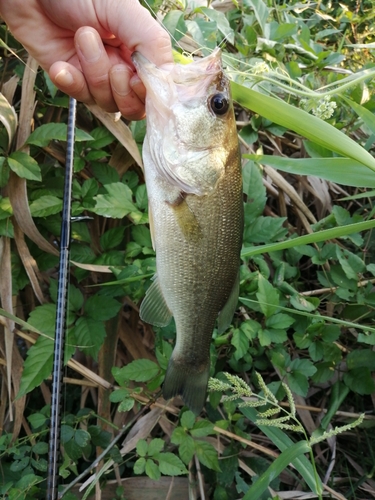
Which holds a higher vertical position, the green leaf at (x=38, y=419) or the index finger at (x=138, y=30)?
the index finger at (x=138, y=30)

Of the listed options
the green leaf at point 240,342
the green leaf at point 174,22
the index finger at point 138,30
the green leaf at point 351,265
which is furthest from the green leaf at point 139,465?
the green leaf at point 174,22

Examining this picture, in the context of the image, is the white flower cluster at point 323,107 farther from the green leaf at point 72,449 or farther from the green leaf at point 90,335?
the green leaf at point 72,449

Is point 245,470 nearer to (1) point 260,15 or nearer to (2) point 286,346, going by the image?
(2) point 286,346

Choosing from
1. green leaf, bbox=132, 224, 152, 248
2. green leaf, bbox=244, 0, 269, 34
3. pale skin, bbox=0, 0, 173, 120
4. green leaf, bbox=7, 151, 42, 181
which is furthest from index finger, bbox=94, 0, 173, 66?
green leaf, bbox=244, 0, 269, 34

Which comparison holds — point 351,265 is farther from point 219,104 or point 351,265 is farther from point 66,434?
point 66,434

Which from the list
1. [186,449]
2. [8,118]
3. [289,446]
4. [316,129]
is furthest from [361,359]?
[8,118]

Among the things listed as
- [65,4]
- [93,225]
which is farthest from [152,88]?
[93,225]

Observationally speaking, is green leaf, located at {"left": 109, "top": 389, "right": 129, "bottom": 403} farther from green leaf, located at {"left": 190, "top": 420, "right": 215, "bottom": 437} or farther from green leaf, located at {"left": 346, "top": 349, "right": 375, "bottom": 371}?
green leaf, located at {"left": 346, "top": 349, "right": 375, "bottom": 371}
